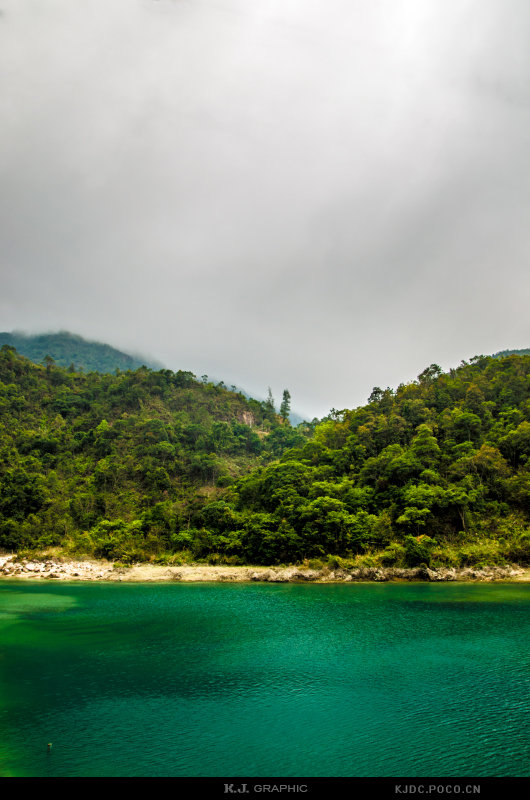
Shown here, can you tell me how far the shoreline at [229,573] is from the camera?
34781 millimetres

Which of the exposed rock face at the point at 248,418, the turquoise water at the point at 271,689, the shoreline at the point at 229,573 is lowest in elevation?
the shoreline at the point at 229,573

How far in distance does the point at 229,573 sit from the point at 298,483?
11929 mm

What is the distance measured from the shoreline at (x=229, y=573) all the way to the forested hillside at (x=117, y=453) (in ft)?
8.96

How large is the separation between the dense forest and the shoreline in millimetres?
884

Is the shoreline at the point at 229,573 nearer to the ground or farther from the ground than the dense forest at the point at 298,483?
nearer to the ground

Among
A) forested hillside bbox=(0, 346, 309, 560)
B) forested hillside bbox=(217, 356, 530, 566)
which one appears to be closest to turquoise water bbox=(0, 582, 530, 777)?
forested hillside bbox=(217, 356, 530, 566)

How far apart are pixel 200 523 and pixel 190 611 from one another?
19754 millimetres

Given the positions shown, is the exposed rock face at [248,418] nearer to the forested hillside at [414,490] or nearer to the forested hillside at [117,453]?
the forested hillside at [117,453]

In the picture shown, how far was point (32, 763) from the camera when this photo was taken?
1087cm

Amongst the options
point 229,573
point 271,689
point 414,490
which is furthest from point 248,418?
point 271,689

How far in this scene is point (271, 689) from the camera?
51.2 ft

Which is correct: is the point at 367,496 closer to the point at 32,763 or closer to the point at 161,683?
the point at 161,683

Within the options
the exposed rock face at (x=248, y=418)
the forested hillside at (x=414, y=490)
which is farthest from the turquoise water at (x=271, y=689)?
the exposed rock face at (x=248, y=418)

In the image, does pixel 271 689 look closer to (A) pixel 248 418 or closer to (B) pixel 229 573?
Answer: (B) pixel 229 573
